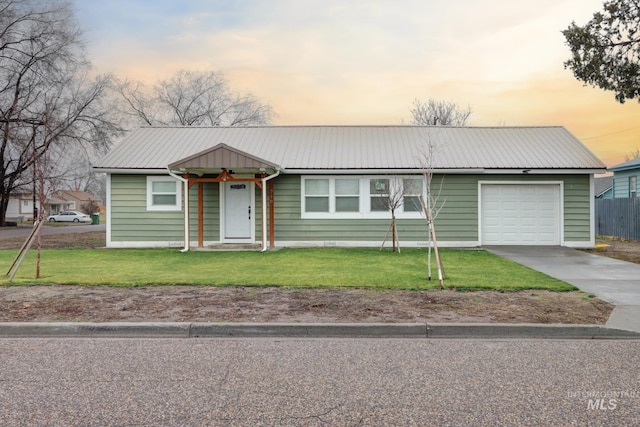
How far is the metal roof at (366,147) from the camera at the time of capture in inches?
677

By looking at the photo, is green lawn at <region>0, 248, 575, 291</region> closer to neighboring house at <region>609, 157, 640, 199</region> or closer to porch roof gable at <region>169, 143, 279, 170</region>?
porch roof gable at <region>169, 143, 279, 170</region>

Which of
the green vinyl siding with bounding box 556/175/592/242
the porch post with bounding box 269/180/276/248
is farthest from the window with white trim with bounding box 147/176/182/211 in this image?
the green vinyl siding with bounding box 556/175/592/242

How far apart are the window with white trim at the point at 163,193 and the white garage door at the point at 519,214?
1063cm

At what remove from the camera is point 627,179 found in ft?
96.7

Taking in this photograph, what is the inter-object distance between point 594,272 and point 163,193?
13.4 m

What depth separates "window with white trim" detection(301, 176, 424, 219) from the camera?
17266 millimetres

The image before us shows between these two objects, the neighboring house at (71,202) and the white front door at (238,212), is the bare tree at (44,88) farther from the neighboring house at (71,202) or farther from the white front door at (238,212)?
Result: the neighboring house at (71,202)

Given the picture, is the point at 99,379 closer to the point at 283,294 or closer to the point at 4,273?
the point at 283,294

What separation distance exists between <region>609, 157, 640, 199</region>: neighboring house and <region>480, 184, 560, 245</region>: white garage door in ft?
45.4

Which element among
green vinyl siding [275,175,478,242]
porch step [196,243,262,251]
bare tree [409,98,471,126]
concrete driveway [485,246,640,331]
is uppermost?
bare tree [409,98,471,126]

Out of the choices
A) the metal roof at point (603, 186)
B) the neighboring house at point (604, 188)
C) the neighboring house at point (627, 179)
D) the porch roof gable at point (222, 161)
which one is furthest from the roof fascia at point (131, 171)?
the metal roof at point (603, 186)

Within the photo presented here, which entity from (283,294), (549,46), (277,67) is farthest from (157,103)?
(283,294)

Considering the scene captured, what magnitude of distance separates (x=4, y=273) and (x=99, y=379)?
817 cm

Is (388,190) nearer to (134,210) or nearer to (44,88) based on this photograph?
(134,210)
